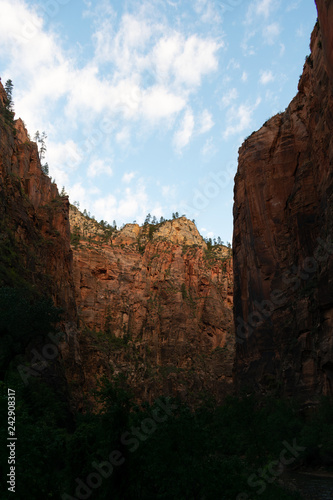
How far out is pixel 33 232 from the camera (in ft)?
179

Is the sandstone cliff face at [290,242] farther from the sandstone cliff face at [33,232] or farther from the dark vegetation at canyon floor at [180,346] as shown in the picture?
the sandstone cliff face at [33,232]

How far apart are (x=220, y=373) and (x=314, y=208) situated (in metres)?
65.7

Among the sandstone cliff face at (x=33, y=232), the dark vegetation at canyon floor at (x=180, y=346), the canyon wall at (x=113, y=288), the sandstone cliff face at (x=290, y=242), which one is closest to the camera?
the dark vegetation at canyon floor at (x=180, y=346)

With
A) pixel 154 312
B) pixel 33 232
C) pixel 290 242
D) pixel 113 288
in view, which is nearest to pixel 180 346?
pixel 154 312

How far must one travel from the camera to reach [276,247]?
58281 millimetres

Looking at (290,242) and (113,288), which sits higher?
(113,288)

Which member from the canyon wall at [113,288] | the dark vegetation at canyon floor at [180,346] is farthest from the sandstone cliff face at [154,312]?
the dark vegetation at canyon floor at [180,346]

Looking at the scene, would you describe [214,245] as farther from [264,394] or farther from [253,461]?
[253,461]

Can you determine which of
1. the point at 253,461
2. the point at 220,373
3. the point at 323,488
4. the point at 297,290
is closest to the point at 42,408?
the point at 253,461

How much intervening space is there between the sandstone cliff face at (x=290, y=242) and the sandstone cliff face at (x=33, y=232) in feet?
91.9

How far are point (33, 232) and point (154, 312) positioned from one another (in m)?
61.9

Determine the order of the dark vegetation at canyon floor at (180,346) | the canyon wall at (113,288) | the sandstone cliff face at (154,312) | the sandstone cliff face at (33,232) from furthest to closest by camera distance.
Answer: the sandstone cliff face at (154,312)
the canyon wall at (113,288)
the sandstone cliff face at (33,232)
the dark vegetation at canyon floor at (180,346)

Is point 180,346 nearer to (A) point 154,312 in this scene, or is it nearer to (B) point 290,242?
(A) point 154,312

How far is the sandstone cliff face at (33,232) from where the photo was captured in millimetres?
44312
